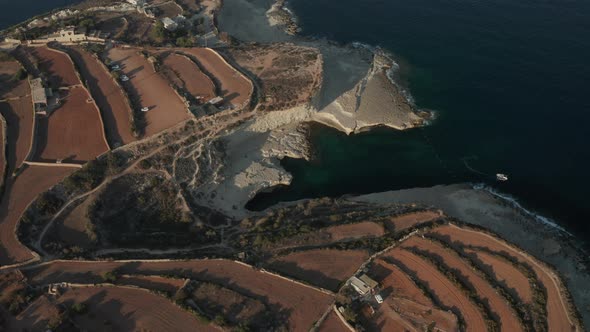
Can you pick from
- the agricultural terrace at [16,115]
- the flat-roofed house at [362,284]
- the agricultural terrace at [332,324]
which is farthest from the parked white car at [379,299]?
the agricultural terrace at [16,115]

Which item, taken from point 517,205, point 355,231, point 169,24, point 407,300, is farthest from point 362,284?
point 169,24

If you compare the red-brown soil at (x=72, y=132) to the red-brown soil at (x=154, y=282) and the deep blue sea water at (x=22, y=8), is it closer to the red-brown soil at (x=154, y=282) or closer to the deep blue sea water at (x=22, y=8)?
the red-brown soil at (x=154, y=282)

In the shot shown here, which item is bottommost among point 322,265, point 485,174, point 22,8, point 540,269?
point 322,265

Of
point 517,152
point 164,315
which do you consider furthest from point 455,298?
point 517,152

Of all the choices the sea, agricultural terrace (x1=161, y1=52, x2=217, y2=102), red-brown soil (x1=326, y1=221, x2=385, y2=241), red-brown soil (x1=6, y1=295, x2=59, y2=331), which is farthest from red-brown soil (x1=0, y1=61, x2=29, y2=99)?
red-brown soil (x1=326, y1=221, x2=385, y2=241)

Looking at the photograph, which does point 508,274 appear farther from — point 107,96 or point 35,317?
point 107,96
